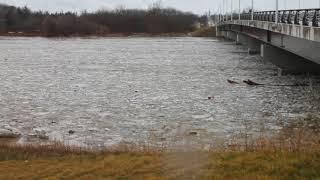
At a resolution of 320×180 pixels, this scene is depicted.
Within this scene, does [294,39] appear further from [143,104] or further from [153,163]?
[153,163]

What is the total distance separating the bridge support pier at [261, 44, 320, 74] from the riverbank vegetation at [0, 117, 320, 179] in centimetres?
2835

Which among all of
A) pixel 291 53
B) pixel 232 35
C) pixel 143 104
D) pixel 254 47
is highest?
pixel 291 53

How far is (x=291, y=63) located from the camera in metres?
45.2

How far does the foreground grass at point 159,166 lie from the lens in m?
10.9

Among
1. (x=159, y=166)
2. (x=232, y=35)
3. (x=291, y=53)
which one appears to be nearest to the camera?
(x=159, y=166)

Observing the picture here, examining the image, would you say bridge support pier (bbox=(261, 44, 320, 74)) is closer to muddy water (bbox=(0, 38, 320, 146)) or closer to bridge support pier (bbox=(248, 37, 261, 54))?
muddy water (bbox=(0, 38, 320, 146))

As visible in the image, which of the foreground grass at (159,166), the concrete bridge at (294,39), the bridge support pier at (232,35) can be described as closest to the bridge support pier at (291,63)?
the concrete bridge at (294,39)

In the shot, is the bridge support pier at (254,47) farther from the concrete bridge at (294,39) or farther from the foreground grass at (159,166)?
the foreground grass at (159,166)

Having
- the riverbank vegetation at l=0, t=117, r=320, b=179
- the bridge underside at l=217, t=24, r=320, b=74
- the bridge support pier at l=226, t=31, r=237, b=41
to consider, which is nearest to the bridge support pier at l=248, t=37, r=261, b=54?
the bridge underside at l=217, t=24, r=320, b=74

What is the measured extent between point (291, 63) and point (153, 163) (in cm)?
3408

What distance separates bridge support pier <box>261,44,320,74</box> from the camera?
145ft

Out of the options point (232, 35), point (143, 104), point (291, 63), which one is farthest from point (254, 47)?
point (143, 104)

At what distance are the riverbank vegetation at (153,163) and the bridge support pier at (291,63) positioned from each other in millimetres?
28352

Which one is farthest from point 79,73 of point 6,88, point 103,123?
point 103,123
